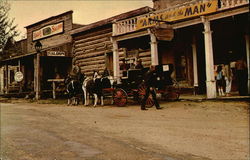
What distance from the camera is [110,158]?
4926 millimetres

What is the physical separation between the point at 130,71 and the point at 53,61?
14.4 metres

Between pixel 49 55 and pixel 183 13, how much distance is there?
12584mm

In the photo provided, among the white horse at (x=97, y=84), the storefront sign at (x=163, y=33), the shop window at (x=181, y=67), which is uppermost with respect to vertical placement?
the storefront sign at (x=163, y=33)

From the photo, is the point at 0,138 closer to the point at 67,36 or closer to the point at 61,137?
the point at 61,137

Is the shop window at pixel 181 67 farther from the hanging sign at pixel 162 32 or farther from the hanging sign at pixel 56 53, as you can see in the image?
the hanging sign at pixel 56 53

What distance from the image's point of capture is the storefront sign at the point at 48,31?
2500 centimetres

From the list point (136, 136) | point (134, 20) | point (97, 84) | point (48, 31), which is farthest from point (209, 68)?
point (48, 31)

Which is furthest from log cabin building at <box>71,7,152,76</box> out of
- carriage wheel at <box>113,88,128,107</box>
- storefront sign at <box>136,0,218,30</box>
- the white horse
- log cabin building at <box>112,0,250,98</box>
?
carriage wheel at <box>113,88,128,107</box>

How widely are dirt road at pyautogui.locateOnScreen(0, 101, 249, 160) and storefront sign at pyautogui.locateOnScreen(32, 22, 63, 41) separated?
1654 cm

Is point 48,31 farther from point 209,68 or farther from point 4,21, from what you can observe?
point 209,68

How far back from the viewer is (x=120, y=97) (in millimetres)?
13039

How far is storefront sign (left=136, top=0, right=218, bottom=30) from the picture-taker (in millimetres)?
12000

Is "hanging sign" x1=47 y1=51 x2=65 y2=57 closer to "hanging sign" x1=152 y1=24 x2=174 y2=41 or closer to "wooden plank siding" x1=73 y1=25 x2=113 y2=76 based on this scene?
"wooden plank siding" x1=73 y1=25 x2=113 y2=76

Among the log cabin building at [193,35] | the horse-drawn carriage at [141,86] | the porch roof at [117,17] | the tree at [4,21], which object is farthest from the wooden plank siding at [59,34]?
the horse-drawn carriage at [141,86]
